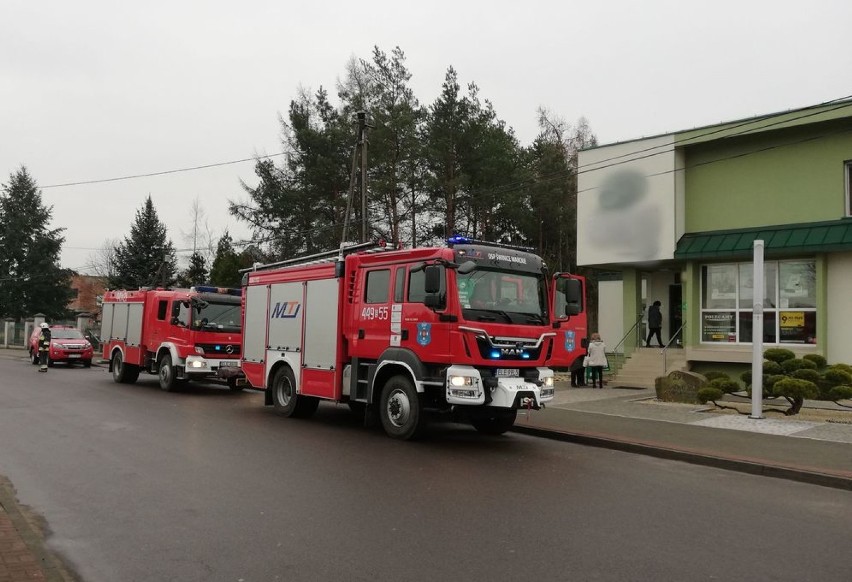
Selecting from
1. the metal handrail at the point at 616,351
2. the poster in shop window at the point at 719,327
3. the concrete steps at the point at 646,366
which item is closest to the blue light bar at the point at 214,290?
the concrete steps at the point at 646,366

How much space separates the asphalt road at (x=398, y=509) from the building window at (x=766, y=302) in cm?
1036

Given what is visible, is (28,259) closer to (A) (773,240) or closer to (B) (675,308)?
(B) (675,308)

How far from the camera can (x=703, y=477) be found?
832 centimetres

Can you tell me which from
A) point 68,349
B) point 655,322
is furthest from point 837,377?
point 68,349

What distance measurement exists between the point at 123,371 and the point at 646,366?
15.0 m

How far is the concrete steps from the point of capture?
19.5 metres

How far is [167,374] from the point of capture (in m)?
17.5

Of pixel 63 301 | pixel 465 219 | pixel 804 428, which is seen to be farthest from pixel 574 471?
pixel 63 301

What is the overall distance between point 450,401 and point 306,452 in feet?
6.71

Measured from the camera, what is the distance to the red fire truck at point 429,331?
372 inches

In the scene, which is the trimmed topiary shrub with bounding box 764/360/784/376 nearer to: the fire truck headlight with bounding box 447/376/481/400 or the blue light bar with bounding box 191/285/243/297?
the fire truck headlight with bounding box 447/376/481/400

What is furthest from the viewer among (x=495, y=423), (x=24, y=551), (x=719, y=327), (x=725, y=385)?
(x=719, y=327)

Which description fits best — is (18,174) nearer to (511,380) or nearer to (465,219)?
(465,219)

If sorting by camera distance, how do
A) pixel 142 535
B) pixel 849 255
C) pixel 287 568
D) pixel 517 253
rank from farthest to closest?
1. pixel 849 255
2. pixel 517 253
3. pixel 142 535
4. pixel 287 568
